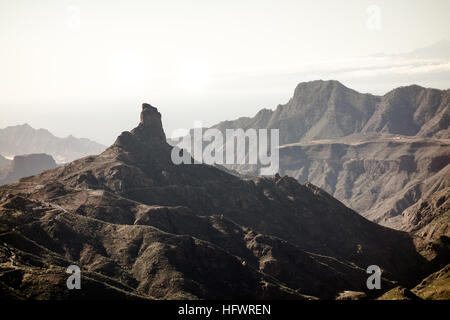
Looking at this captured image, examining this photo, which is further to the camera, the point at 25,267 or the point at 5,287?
the point at 25,267

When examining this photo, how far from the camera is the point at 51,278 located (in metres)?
182
